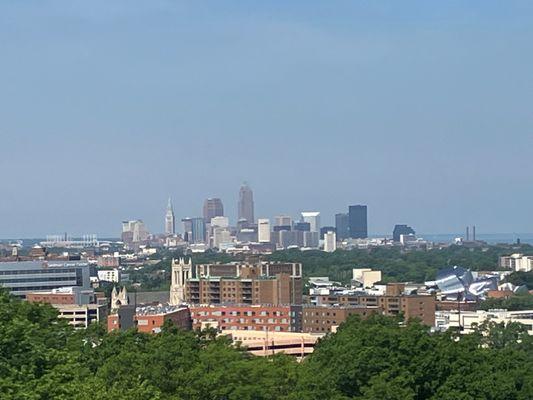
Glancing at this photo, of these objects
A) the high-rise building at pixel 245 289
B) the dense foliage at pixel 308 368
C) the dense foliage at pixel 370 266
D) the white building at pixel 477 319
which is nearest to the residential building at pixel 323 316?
the white building at pixel 477 319

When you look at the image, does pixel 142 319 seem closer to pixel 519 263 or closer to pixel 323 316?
pixel 323 316

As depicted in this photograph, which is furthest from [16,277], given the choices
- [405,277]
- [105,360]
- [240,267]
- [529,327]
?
[105,360]

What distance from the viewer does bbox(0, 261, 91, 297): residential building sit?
103938 mm

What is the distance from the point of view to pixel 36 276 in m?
106

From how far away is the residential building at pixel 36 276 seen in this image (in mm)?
103938

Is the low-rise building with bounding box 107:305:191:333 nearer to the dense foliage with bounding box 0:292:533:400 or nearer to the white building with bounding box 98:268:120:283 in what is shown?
the dense foliage with bounding box 0:292:533:400

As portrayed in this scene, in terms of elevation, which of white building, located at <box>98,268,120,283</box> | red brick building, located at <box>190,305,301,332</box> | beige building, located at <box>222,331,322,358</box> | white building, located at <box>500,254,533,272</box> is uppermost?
white building, located at <box>500,254,533,272</box>

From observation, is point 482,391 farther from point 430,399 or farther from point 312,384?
point 312,384

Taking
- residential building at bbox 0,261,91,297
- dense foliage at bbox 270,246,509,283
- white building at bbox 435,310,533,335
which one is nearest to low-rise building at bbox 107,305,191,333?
white building at bbox 435,310,533,335

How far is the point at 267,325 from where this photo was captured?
8738cm

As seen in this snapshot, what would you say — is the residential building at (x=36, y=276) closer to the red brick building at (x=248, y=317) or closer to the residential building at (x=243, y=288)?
the residential building at (x=243, y=288)

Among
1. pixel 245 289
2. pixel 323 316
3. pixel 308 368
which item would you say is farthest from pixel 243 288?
pixel 308 368

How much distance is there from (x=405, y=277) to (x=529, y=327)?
2754 inches

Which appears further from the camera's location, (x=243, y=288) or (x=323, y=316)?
(x=243, y=288)
